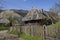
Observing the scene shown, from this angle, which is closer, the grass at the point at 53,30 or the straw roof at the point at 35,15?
the grass at the point at 53,30

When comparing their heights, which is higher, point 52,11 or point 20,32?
point 52,11

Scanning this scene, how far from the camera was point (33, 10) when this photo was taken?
1682 inches

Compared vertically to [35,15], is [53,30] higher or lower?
lower

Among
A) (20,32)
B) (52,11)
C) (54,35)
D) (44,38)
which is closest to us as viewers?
(54,35)

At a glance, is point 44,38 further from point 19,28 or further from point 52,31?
point 19,28

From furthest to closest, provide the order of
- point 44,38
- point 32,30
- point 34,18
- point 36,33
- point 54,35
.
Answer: point 34,18 → point 32,30 → point 36,33 → point 44,38 → point 54,35

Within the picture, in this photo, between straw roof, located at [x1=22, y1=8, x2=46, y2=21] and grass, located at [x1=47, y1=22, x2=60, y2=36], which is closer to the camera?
grass, located at [x1=47, y1=22, x2=60, y2=36]

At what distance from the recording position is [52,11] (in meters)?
46.6

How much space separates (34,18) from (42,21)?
3.76 metres

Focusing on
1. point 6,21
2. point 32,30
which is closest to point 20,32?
point 32,30

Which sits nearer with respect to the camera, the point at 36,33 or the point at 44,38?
the point at 44,38

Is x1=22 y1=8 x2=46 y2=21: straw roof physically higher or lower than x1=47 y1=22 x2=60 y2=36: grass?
higher

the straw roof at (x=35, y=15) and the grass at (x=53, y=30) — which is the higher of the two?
the straw roof at (x=35, y=15)

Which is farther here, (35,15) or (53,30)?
(35,15)
